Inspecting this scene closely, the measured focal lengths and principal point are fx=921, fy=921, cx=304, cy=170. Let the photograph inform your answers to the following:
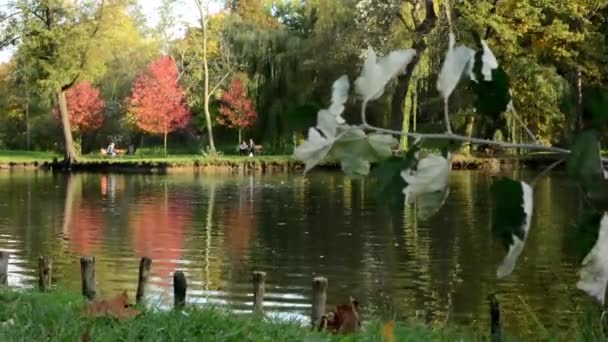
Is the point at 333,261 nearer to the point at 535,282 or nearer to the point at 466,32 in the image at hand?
the point at 535,282

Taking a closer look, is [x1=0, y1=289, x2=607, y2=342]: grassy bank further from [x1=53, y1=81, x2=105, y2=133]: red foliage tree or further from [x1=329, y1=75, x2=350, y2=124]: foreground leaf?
[x1=53, y1=81, x2=105, y2=133]: red foliage tree

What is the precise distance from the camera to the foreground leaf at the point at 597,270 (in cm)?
131

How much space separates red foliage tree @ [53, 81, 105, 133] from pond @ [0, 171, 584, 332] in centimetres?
2125

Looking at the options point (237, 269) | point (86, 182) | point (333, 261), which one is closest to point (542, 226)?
point (333, 261)

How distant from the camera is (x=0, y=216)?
725 inches

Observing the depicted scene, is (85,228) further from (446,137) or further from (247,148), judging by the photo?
(247,148)

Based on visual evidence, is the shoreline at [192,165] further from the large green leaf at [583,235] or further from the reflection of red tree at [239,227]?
the large green leaf at [583,235]

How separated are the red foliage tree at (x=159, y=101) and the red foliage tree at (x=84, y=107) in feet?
8.11

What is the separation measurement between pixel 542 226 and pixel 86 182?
17678 millimetres

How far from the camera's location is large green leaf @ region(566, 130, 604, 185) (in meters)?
1.32

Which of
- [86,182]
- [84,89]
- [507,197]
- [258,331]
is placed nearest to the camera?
[507,197]

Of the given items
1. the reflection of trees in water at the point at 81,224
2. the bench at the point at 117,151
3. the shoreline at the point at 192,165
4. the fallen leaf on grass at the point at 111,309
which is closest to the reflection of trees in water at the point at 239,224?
the reflection of trees in water at the point at 81,224

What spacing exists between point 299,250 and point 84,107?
3365 cm

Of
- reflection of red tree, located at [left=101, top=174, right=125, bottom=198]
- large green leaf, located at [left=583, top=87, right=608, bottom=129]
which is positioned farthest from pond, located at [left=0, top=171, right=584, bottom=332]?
large green leaf, located at [left=583, top=87, right=608, bottom=129]
